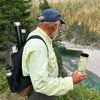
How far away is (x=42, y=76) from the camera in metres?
0.92

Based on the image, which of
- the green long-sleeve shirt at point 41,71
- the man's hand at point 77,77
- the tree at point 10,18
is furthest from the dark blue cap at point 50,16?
the tree at point 10,18

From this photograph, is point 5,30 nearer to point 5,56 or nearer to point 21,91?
point 5,56

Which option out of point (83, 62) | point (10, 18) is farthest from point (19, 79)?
point (10, 18)

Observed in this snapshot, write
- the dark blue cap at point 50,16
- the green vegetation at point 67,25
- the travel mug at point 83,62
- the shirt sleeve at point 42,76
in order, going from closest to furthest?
the shirt sleeve at point 42,76 → the dark blue cap at point 50,16 → the travel mug at point 83,62 → the green vegetation at point 67,25

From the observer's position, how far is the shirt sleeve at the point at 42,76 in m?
0.90

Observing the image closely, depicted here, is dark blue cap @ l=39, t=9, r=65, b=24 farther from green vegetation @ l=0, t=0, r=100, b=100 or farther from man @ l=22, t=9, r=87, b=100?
green vegetation @ l=0, t=0, r=100, b=100

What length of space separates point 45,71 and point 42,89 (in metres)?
0.20

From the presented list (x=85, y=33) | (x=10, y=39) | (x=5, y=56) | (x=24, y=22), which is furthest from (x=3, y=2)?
(x=85, y=33)

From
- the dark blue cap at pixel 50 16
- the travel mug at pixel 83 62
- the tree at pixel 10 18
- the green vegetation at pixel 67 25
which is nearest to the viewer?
the dark blue cap at pixel 50 16

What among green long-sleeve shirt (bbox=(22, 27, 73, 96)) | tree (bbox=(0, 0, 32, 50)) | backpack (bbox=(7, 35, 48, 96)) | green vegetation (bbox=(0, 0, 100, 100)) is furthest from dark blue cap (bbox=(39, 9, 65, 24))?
tree (bbox=(0, 0, 32, 50))

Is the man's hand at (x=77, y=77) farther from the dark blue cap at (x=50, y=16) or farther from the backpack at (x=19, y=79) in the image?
the dark blue cap at (x=50, y=16)

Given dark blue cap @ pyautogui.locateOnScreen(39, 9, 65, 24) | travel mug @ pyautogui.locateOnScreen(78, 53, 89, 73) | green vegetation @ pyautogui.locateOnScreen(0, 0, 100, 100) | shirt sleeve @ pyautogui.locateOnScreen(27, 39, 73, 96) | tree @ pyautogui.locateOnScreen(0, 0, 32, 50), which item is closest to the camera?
shirt sleeve @ pyautogui.locateOnScreen(27, 39, 73, 96)

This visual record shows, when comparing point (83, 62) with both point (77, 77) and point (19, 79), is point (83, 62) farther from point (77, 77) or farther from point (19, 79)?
point (19, 79)

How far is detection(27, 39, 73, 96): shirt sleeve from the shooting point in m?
0.90
